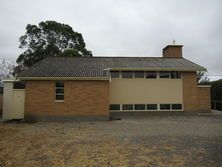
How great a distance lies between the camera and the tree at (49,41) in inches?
1412

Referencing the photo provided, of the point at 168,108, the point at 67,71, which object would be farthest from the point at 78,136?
the point at 168,108

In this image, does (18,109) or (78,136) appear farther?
(18,109)

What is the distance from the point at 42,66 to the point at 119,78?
21.8 ft

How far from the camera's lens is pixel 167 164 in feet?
21.6

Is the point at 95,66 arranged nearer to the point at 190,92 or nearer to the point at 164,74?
the point at 164,74

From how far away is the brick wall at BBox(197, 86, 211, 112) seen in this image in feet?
68.7

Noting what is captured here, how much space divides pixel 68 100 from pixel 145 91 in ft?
22.4

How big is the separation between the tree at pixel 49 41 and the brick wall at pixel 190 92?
1934cm

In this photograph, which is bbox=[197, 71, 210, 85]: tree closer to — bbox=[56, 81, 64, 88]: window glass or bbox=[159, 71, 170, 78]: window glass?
bbox=[159, 71, 170, 78]: window glass

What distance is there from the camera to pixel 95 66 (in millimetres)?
19984

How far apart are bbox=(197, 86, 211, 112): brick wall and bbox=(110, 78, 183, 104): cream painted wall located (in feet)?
7.34

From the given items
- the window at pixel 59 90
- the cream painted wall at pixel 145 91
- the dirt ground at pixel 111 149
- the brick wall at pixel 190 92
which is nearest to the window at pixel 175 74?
the cream painted wall at pixel 145 91

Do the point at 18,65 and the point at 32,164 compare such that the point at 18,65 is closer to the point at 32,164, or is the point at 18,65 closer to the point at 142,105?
the point at 142,105

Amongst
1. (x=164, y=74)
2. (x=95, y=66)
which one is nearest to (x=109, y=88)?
A: (x=95, y=66)
